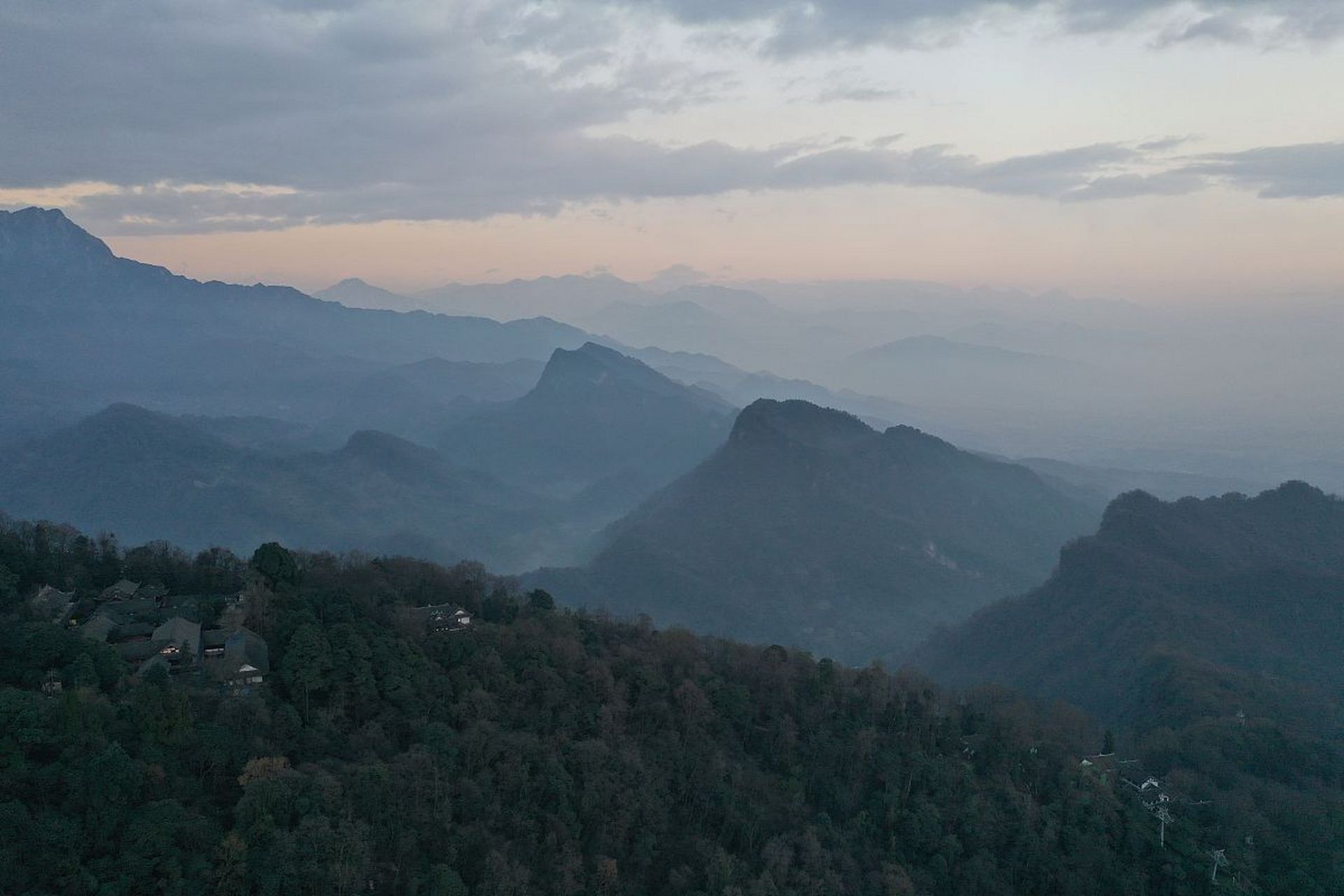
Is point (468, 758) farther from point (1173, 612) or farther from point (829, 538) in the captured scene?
point (829, 538)

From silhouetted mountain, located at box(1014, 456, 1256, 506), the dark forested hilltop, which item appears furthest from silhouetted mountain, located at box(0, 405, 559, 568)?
silhouetted mountain, located at box(1014, 456, 1256, 506)

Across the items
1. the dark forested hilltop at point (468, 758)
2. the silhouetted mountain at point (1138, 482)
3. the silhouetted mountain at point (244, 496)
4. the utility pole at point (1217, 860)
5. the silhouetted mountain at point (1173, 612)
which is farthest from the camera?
the silhouetted mountain at point (1138, 482)

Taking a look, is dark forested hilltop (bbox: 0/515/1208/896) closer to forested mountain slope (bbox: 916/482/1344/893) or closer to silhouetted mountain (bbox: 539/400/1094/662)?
forested mountain slope (bbox: 916/482/1344/893)

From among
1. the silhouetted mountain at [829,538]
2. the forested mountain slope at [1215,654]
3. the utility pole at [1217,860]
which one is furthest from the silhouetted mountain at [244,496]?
the utility pole at [1217,860]

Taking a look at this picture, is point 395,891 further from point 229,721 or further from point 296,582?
point 296,582

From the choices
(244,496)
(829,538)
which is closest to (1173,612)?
(829,538)

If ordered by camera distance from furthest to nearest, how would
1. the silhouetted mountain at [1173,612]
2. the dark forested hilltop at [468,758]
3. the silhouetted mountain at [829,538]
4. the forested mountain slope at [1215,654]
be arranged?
the silhouetted mountain at [829,538] < the silhouetted mountain at [1173,612] < the forested mountain slope at [1215,654] < the dark forested hilltop at [468,758]

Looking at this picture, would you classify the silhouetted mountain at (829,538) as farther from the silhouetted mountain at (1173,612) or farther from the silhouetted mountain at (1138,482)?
the silhouetted mountain at (1138,482)
